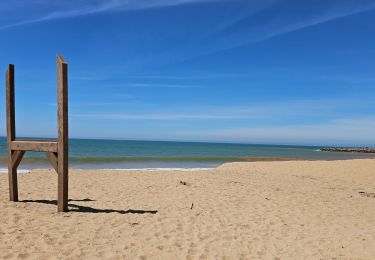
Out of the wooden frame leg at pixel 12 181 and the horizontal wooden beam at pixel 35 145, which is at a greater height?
the horizontal wooden beam at pixel 35 145

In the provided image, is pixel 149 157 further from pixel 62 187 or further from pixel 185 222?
pixel 185 222

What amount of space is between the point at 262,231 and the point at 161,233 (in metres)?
1.96

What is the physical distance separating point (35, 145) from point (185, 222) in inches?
138

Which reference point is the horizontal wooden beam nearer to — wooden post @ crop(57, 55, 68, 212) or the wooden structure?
the wooden structure

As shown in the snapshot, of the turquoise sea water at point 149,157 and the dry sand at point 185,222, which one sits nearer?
the dry sand at point 185,222

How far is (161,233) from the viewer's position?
6402 millimetres

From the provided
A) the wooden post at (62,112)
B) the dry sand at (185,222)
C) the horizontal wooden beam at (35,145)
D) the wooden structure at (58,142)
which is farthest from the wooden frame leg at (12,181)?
the wooden post at (62,112)

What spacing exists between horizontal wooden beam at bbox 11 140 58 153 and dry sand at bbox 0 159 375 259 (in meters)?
1.27

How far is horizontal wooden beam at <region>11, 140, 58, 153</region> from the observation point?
7.25 meters

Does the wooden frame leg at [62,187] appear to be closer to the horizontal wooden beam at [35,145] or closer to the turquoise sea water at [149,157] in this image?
the horizontal wooden beam at [35,145]

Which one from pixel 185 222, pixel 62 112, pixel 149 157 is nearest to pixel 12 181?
pixel 62 112

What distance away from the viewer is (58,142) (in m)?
7.09

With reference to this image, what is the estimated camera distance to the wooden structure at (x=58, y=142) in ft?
23.0

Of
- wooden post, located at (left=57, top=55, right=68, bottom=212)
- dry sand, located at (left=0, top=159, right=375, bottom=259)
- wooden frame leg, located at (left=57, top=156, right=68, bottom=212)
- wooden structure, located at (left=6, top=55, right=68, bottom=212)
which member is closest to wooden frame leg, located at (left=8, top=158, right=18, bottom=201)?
wooden structure, located at (left=6, top=55, right=68, bottom=212)
